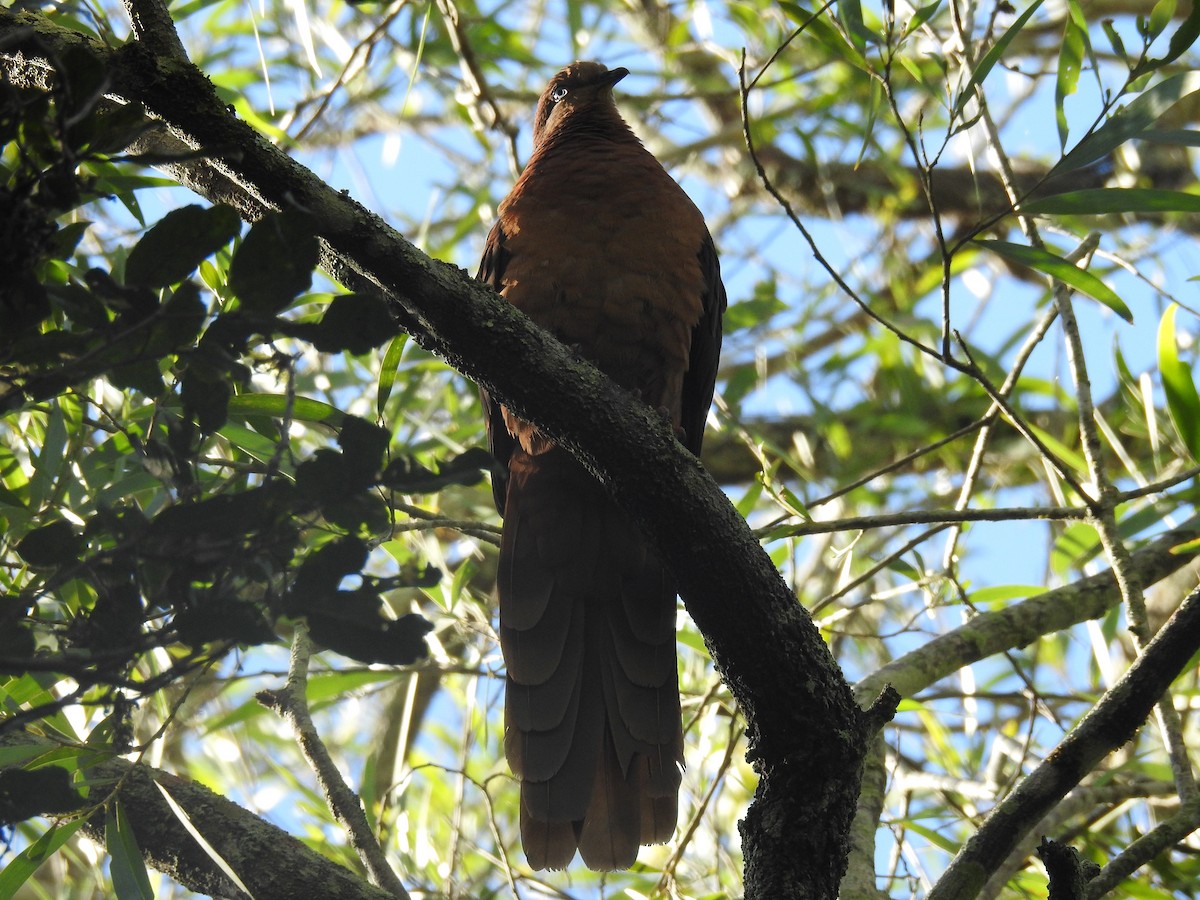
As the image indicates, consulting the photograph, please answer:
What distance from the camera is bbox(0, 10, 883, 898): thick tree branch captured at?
5.42 ft

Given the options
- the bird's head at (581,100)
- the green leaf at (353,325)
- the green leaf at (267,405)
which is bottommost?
the green leaf at (353,325)

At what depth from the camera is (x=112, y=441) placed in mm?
1773

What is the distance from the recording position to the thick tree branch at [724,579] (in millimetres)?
1652

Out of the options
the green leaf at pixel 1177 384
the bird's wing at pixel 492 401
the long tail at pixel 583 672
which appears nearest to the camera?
the long tail at pixel 583 672

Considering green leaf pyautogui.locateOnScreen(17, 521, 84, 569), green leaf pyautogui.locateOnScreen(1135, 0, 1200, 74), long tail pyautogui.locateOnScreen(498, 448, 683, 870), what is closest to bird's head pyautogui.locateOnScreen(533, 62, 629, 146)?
long tail pyautogui.locateOnScreen(498, 448, 683, 870)

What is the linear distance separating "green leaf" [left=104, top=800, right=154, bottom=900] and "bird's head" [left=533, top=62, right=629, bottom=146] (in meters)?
2.25

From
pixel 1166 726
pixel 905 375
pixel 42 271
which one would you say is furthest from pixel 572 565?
pixel 905 375

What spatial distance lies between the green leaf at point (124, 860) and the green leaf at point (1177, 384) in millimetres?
2144

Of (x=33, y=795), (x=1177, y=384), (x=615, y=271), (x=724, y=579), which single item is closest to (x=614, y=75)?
(x=615, y=271)

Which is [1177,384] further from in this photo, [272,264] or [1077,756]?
[272,264]

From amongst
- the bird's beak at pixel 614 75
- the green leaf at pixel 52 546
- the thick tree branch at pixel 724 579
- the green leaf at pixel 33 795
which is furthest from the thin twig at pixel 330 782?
the bird's beak at pixel 614 75

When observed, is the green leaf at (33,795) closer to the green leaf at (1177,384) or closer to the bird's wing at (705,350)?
the bird's wing at (705,350)

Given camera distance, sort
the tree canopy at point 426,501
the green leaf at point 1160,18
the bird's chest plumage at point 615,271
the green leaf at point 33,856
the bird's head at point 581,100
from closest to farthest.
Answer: the tree canopy at point 426,501 → the green leaf at point 33,856 → the green leaf at point 1160,18 → the bird's chest plumage at point 615,271 → the bird's head at point 581,100

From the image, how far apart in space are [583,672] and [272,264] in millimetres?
1470
